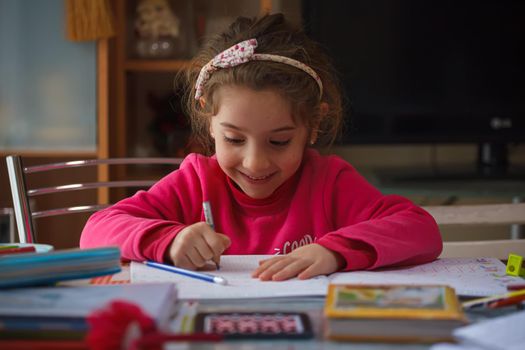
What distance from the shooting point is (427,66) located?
9.66 ft

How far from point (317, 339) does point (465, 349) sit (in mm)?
130

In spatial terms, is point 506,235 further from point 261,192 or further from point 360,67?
point 261,192

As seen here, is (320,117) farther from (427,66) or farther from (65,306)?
(427,66)

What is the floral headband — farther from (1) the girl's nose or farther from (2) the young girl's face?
(1) the girl's nose

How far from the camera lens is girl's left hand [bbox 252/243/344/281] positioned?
985 millimetres

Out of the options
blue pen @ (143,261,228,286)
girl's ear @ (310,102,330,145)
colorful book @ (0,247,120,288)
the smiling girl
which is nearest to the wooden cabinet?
the smiling girl

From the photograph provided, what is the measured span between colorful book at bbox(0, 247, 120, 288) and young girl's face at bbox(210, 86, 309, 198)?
0.37 m

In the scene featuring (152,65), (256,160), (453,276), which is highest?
(152,65)

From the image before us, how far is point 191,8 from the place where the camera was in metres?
3.07

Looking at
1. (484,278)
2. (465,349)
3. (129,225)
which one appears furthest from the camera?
(129,225)

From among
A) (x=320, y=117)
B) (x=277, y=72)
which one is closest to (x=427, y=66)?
(x=320, y=117)

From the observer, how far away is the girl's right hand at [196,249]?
104 cm

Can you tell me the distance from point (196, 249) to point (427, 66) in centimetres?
209

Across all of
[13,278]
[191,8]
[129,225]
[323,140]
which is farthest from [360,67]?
[13,278]
